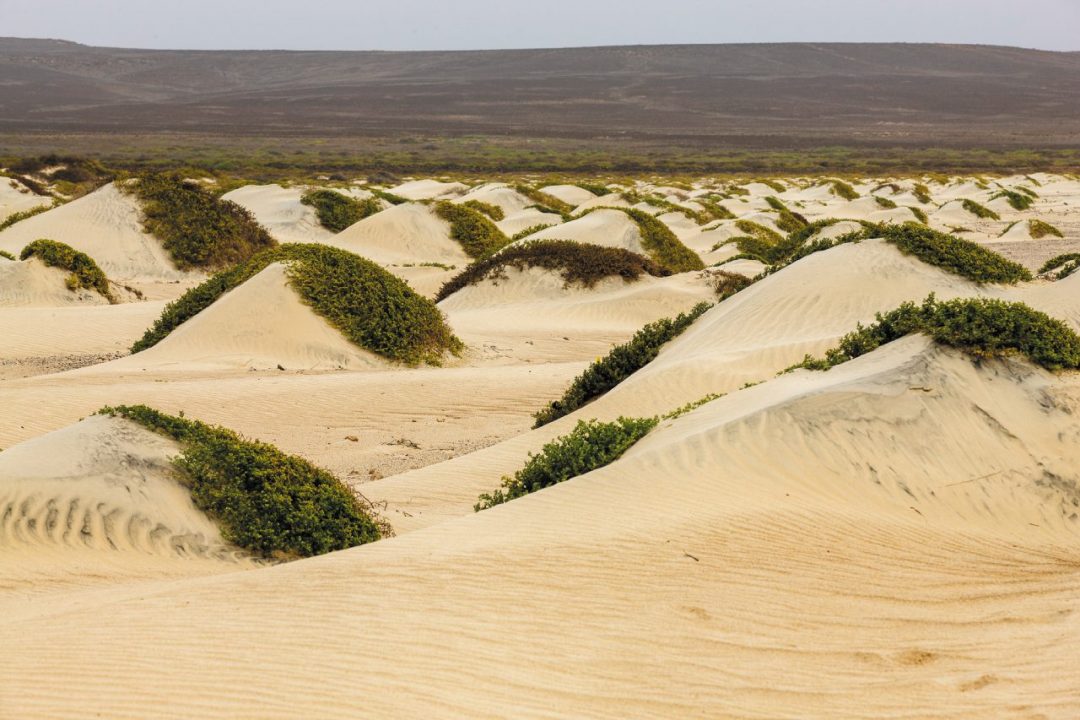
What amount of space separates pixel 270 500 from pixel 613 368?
7322mm

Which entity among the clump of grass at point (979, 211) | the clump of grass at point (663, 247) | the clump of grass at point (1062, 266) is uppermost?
the clump of grass at point (979, 211)

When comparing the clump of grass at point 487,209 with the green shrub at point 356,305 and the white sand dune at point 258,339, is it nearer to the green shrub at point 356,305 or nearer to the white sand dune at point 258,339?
the green shrub at point 356,305

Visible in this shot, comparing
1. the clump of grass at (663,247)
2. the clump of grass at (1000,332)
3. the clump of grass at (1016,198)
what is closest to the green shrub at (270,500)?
the clump of grass at (1000,332)

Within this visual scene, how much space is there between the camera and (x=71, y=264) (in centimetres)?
2566

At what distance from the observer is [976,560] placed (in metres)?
7.84

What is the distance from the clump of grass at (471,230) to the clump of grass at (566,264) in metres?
6.55

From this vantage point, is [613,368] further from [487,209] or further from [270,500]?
[487,209]

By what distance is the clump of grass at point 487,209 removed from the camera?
39.6 metres

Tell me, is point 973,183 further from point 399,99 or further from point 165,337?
point 399,99

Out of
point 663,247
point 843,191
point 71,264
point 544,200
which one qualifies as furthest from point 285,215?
point 843,191

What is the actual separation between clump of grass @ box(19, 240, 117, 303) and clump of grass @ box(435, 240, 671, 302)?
7948 mm

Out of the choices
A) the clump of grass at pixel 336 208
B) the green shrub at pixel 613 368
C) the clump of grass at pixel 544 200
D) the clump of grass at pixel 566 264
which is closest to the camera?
the green shrub at pixel 613 368

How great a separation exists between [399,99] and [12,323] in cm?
16598

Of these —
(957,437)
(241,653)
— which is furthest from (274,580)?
(957,437)
